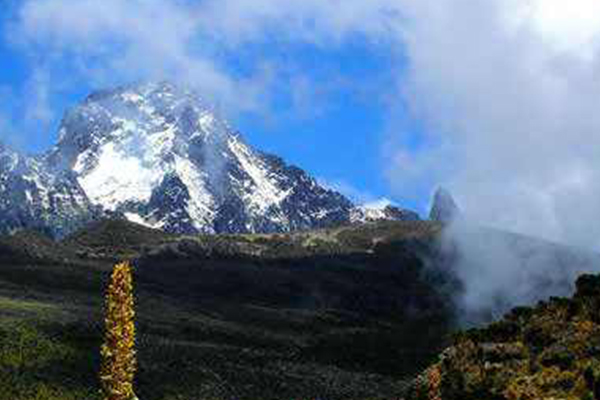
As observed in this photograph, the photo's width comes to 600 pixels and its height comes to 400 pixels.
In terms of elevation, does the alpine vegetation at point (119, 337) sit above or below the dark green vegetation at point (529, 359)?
below

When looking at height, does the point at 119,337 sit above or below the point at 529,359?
below

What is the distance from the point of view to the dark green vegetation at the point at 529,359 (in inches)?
1784

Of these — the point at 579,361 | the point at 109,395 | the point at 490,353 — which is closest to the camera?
the point at 109,395

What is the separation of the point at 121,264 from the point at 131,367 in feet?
7.47

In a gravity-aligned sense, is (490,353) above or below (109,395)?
above

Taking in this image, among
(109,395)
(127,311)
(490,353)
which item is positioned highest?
(490,353)

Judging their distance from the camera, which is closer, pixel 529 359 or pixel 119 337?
pixel 119 337

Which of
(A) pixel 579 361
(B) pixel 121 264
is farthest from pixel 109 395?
(A) pixel 579 361

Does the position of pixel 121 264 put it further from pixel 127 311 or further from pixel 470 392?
pixel 470 392

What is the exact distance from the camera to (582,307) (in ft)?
183

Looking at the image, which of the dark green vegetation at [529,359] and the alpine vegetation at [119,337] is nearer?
the alpine vegetation at [119,337]

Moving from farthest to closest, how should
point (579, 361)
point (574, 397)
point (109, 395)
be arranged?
1. point (579, 361)
2. point (574, 397)
3. point (109, 395)

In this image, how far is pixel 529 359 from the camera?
4972 cm

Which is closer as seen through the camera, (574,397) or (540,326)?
(574,397)
